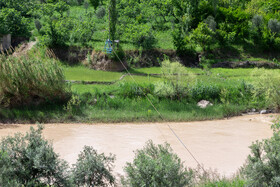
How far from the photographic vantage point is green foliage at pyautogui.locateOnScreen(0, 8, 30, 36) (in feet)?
73.3

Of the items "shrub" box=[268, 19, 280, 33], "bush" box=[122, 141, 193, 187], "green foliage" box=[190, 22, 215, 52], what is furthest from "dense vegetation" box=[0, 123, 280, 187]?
"shrub" box=[268, 19, 280, 33]

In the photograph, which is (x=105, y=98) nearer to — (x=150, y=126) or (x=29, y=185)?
(x=150, y=126)

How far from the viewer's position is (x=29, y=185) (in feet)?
17.3

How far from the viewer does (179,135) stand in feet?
38.2

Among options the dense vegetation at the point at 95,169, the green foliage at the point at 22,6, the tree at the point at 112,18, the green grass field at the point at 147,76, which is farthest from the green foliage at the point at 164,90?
the green foliage at the point at 22,6

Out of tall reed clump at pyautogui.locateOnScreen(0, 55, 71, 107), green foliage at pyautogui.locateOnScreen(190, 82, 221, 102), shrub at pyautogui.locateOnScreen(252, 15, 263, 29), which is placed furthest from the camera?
shrub at pyautogui.locateOnScreen(252, 15, 263, 29)

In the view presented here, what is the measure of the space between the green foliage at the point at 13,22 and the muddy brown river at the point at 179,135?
39.5 ft

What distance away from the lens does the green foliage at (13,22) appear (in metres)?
22.3

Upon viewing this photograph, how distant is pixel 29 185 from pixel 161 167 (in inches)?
78.2

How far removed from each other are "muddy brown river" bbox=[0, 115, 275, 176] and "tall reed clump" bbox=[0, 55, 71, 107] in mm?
1417

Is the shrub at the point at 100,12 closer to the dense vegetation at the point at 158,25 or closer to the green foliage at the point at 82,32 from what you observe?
the dense vegetation at the point at 158,25

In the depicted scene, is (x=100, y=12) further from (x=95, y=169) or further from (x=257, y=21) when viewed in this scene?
(x=95, y=169)

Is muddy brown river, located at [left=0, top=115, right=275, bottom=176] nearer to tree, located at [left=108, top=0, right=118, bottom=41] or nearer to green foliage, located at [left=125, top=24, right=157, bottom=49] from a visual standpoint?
tree, located at [left=108, top=0, right=118, bottom=41]

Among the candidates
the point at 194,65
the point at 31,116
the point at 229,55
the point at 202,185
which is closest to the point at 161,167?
the point at 202,185
